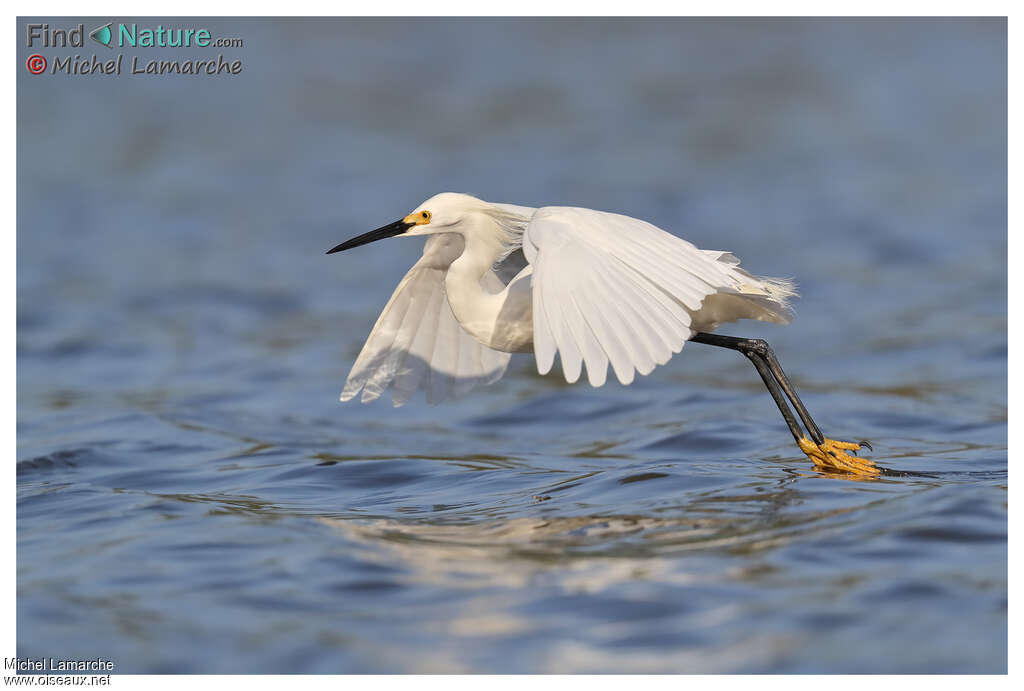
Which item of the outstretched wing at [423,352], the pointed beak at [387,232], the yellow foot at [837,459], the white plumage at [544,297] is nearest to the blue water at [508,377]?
the yellow foot at [837,459]

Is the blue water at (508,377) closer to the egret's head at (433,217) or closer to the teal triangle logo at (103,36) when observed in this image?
the egret's head at (433,217)

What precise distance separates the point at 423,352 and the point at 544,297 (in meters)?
2.03

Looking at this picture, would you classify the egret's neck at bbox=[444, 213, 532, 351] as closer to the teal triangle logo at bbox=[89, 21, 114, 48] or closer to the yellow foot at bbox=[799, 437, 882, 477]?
the yellow foot at bbox=[799, 437, 882, 477]

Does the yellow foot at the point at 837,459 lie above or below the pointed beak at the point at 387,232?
below

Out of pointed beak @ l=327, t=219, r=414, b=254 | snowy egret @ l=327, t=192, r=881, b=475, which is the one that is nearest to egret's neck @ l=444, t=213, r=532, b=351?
snowy egret @ l=327, t=192, r=881, b=475

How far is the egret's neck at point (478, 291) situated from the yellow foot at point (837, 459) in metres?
1.51

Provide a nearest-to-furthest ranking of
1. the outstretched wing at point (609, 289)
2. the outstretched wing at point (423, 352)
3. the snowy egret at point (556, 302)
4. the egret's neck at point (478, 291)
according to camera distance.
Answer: the outstretched wing at point (609, 289)
the snowy egret at point (556, 302)
the egret's neck at point (478, 291)
the outstretched wing at point (423, 352)

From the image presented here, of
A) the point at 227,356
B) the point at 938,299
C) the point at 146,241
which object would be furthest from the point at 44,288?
the point at 938,299

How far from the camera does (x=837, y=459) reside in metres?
6.17

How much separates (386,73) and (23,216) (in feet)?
19.6

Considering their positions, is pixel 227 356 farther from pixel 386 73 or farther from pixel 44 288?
pixel 386 73

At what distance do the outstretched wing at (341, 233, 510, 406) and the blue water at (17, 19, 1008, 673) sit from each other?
44 centimetres

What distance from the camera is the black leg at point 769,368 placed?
6.49 metres

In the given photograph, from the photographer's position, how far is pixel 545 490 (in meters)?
6.30
